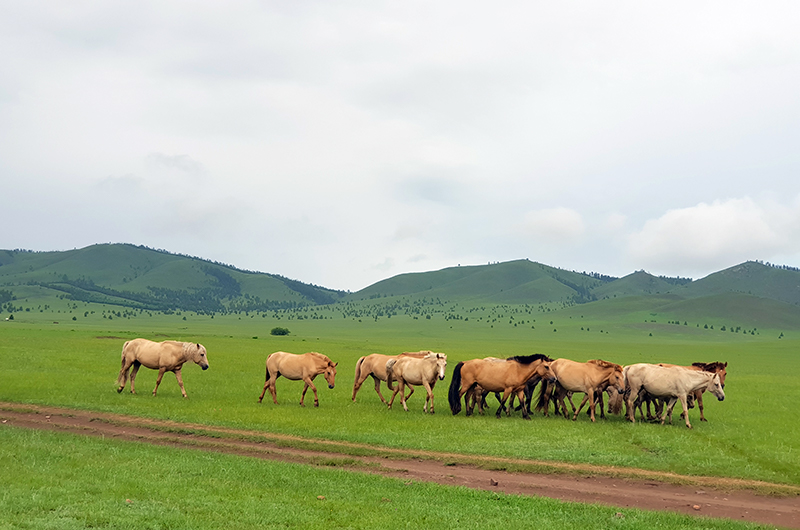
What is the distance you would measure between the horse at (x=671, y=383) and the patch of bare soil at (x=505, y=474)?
7366 millimetres

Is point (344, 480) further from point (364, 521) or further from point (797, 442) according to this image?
point (797, 442)

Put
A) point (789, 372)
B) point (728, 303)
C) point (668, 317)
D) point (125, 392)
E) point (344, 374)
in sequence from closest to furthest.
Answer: point (125, 392) < point (344, 374) < point (789, 372) < point (668, 317) < point (728, 303)

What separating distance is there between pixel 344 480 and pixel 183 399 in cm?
1281

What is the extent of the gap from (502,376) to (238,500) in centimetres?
1315

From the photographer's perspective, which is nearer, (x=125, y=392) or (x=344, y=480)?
(x=344, y=480)

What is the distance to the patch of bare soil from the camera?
1197 centimetres

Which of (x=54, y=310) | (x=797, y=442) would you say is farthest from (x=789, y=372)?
(x=54, y=310)

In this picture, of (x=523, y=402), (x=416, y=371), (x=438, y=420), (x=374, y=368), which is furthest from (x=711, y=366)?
(x=374, y=368)

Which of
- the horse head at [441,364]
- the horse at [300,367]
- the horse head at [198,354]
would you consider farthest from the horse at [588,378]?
the horse head at [198,354]

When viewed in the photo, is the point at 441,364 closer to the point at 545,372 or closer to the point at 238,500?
the point at 545,372

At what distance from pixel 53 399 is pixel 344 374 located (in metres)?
16.7

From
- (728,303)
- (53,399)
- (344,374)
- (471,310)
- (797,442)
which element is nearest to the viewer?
(797,442)

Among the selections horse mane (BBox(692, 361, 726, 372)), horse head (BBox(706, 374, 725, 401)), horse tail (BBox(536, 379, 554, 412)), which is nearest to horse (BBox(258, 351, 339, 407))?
horse tail (BBox(536, 379, 554, 412))

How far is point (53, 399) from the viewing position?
→ 21.6m
